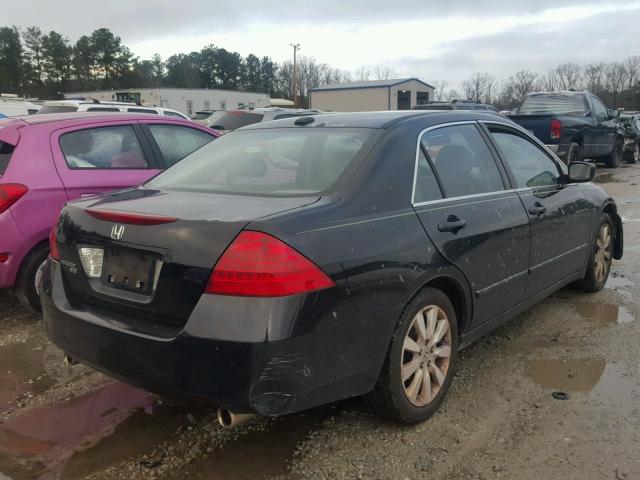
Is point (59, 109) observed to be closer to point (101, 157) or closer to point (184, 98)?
point (101, 157)

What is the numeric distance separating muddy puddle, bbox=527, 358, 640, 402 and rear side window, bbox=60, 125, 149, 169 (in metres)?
3.66

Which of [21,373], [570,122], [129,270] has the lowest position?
[21,373]

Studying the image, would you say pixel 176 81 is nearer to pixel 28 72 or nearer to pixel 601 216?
pixel 28 72

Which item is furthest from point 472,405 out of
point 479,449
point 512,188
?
point 512,188

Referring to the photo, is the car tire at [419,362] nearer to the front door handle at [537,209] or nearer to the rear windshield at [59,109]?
the front door handle at [537,209]

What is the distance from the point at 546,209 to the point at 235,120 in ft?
34.8

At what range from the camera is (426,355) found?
117 inches

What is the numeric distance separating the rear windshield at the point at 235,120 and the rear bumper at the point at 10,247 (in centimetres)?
938

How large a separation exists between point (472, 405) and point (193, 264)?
5.94 feet

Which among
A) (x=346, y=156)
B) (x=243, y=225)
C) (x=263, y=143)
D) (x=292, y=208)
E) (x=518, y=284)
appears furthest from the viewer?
(x=518, y=284)

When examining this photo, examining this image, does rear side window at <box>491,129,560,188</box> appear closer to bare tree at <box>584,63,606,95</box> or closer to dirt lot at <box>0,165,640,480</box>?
dirt lot at <box>0,165,640,480</box>

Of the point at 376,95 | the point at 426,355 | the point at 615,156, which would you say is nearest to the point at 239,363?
the point at 426,355

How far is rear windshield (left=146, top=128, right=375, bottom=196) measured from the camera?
291cm

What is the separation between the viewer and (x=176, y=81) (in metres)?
92.2
